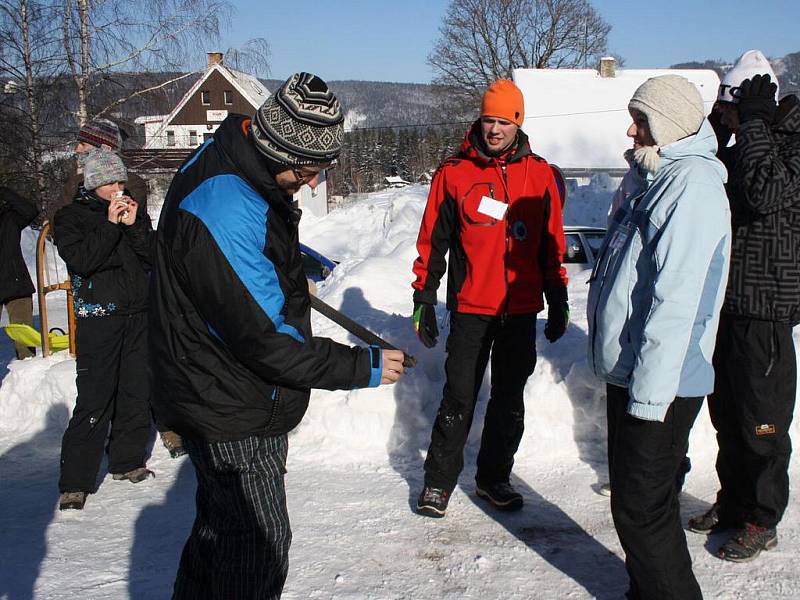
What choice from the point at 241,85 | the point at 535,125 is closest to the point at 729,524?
the point at 535,125

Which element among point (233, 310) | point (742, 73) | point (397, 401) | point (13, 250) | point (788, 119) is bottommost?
point (397, 401)

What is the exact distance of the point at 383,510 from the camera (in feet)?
12.7

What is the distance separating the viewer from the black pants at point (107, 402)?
13.5ft

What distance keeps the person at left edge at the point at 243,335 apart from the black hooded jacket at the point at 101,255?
6.20 ft

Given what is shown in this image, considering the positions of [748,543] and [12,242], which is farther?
[12,242]

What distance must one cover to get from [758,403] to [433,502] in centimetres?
158

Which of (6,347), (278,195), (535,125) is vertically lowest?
(6,347)

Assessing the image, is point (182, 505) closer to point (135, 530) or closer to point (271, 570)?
point (135, 530)

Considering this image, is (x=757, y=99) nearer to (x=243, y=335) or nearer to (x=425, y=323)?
(x=425, y=323)

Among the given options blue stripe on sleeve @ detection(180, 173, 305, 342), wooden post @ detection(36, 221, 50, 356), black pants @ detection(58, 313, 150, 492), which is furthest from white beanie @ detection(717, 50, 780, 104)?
wooden post @ detection(36, 221, 50, 356)

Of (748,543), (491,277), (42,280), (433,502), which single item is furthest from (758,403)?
(42,280)

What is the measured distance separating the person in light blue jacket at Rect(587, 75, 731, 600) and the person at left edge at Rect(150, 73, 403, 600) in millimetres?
823

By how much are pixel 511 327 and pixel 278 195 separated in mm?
1823

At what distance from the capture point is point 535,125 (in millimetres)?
30500
